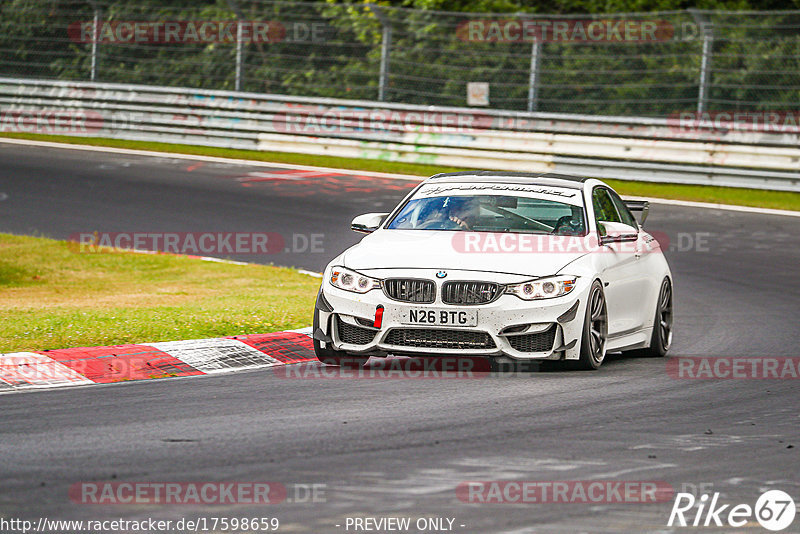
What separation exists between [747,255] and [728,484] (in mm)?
11545

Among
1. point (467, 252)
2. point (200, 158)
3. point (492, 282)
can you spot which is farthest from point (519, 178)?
point (200, 158)

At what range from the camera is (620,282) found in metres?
10.6

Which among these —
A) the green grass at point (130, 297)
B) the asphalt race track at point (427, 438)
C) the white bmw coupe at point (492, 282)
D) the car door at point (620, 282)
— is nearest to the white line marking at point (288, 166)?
the green grass at point (130, 297)

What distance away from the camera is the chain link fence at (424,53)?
23.7 metres

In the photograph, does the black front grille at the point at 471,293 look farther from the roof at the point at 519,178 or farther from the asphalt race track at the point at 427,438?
the roof at the point at 519,178

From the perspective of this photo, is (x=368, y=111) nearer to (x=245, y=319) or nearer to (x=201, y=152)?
(x=201, y=152)

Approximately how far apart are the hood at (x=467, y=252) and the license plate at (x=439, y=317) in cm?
32

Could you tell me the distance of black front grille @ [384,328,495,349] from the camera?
9.55 meters

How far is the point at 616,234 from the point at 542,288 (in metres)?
1.32

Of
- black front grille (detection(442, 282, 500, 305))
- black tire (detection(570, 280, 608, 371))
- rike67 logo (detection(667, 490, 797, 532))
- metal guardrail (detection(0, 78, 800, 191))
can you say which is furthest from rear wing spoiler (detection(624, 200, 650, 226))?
metal guardrail (detection(0, 78, 800, 191))

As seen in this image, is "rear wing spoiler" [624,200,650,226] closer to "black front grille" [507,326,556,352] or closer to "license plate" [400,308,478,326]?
"black front grille" [507,326,556,352]

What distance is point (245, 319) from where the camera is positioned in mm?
11641

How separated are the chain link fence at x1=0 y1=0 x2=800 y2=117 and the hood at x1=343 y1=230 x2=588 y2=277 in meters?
14.2

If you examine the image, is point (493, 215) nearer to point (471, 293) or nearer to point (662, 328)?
point (471, 293)
